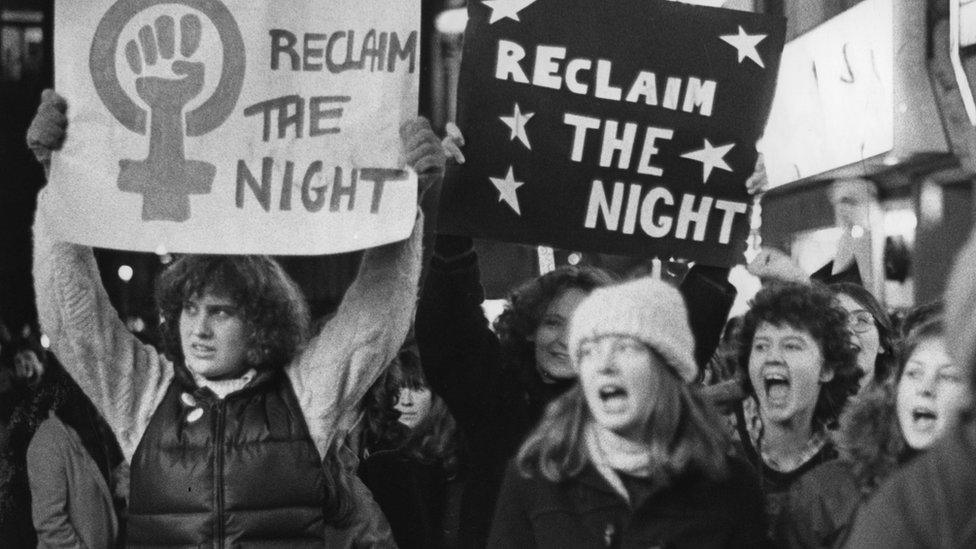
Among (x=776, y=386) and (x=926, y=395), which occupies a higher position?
(x=926, y=395)

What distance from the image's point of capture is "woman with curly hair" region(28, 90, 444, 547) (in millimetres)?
3879

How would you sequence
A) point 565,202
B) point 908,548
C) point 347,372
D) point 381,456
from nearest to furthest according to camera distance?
point 908,548 → point 347,372 → point 565,202 → point 381,456

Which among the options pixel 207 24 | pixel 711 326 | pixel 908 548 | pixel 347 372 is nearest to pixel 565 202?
pixel 711 326

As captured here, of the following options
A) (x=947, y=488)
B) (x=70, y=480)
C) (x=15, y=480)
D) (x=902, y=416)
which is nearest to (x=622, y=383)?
(x=902, y=416)

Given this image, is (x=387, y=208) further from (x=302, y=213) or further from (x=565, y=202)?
(x=565, y=202)

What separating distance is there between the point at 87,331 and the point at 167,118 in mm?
636

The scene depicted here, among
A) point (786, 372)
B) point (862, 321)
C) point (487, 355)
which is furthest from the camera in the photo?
point (862, 321)

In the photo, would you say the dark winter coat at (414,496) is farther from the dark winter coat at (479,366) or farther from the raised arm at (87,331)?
the raised arm at (87,331)

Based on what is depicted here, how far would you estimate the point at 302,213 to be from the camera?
4227 mm

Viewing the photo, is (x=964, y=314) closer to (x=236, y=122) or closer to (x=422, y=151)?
(x=422, y=151)

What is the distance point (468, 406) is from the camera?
4.30 metres

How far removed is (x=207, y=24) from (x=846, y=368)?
6.76 feet

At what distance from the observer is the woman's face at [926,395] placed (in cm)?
350

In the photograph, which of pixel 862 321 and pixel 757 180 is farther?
pixel 862 321
